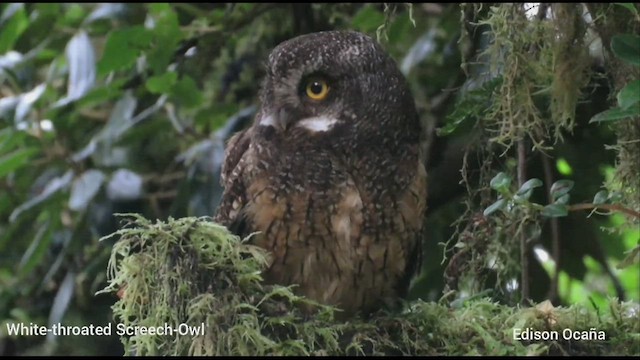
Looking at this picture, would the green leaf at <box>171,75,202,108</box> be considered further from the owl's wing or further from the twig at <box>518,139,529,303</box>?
the twig at <box>518,139,529,303</box>

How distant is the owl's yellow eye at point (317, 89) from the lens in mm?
2395

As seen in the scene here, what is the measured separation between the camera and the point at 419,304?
2111 millimetres

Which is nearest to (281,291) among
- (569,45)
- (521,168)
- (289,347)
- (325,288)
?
(289,347)

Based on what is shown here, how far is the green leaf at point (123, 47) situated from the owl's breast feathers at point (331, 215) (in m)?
0.65

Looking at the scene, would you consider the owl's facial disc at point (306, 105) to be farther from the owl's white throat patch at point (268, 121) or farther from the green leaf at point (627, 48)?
the green leaf at point (627, 48)

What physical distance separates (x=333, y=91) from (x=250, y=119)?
2.92ft

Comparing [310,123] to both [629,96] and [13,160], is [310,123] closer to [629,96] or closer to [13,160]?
[629,96]

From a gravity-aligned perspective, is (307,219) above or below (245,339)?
above

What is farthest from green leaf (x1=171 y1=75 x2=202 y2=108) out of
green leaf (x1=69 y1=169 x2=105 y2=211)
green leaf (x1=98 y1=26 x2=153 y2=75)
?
green leaf (x1=69 y1=169 x2=105 y2=211)

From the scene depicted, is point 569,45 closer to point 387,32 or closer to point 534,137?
point 534,137

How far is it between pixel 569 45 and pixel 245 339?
1.26 meters

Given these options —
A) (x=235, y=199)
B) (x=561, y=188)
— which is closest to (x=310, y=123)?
(x=235, y=199)

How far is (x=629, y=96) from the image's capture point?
1.96 metres

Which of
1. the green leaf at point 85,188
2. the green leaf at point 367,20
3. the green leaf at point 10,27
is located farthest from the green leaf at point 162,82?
the green leaf at point 367,20
